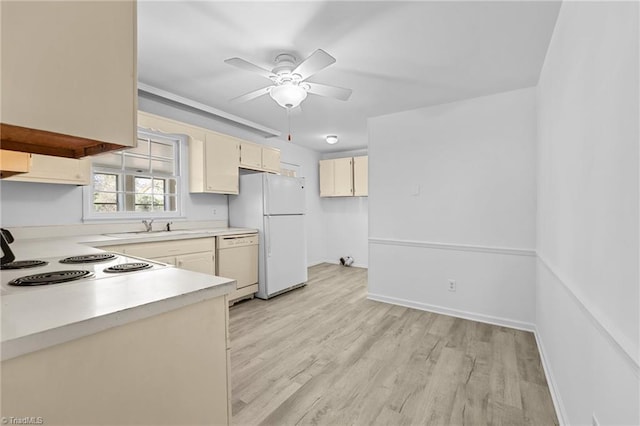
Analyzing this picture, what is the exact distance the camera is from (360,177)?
5.55 metres

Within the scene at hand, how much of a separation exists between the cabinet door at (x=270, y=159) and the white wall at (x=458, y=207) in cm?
151

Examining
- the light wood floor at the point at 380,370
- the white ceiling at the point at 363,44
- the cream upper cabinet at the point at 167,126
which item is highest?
the white ceiling at the point at 363,44

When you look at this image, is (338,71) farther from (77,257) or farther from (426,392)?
(426,392)

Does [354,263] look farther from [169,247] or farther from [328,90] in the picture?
[328,90]

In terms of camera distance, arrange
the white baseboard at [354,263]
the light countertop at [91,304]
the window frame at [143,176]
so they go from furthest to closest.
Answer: the white baseboard at [354,263] → the window frame at [143,176] → the light countertop at [91,304]

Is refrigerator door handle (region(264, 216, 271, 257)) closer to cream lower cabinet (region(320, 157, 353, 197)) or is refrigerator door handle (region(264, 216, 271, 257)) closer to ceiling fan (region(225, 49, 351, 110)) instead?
ceiling fan (region(225, 49, 351, 110))

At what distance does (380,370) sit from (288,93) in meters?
2.23

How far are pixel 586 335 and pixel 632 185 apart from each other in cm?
73

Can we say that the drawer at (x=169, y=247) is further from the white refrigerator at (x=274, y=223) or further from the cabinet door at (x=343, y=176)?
the cabinet door at (x=343, y=176)

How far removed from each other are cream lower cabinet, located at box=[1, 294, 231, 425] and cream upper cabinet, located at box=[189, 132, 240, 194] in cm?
274

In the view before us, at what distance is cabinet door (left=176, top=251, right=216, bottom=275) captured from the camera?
A: 115 inches

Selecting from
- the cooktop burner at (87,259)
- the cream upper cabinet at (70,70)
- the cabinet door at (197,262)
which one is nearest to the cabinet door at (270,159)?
the cabinet door at (197,262)

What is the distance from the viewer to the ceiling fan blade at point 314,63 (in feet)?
6.06

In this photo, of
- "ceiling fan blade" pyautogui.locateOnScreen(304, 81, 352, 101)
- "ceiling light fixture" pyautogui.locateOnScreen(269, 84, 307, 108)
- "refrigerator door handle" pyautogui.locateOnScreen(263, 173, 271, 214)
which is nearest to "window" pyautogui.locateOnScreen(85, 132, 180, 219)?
"refrigerator door handle" pyautogui.locateOnScreen(263, 173, 271, 214)
